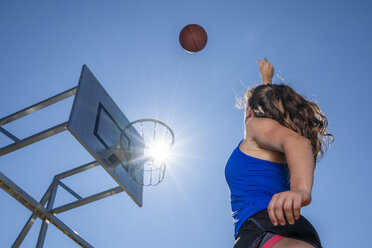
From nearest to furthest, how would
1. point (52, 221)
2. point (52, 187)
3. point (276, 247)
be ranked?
point (276, 247) < point (52, 221) < point (52, 187)

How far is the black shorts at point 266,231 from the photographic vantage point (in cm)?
115

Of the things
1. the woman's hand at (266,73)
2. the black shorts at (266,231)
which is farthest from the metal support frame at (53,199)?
the black shorts at (266,231)

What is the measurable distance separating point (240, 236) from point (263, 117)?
48 cm

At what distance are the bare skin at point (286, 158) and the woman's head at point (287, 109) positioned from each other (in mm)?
96

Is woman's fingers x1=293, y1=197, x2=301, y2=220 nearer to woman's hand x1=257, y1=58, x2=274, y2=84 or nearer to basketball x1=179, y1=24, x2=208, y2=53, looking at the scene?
woman's hand x1=257, y1=58, x2=274, y2=84

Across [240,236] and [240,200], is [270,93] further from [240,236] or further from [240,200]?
[240,236]

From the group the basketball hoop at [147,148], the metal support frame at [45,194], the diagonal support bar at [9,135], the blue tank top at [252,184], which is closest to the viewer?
the blue tank top at [252,184]

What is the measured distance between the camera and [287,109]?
1464 millimetres

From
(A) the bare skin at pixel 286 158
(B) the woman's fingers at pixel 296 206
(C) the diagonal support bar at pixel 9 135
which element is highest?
(C) the diagonal support bar at pixel 9 135

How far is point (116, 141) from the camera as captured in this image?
591 centimetres

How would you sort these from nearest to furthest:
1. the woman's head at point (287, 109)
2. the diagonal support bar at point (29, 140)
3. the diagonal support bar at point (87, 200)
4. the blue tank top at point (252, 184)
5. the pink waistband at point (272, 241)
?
the pink waistband at point (272, 241)
the blue tank top at point (252, 184)
the woman's head at point (287, 109)
the diagonal support bar at point (29, 140)
the diagonal support bar at point (87, 200)

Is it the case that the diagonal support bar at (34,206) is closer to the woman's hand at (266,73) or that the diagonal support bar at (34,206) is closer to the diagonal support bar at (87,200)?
the diagonal support bar at (87,200)

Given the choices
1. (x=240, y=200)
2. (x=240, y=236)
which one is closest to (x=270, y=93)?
(x=240, y=200)

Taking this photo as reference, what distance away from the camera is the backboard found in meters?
4.86
